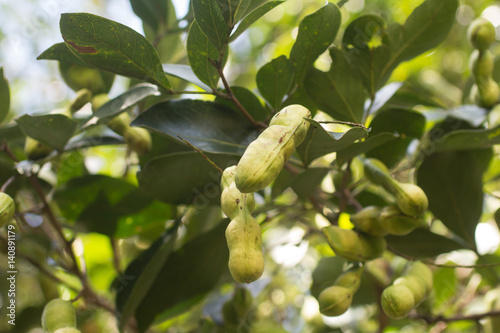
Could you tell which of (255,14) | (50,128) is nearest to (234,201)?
(255,14)

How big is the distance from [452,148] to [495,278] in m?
0.40

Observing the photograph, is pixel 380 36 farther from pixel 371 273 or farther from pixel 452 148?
pixel 371 273

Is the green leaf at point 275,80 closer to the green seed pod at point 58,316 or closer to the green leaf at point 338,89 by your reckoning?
the green leaf at point 338,89

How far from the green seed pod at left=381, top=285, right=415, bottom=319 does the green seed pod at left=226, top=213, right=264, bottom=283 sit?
0.22 metres

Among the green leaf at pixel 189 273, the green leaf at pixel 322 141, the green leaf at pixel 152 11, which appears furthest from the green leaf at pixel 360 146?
the green leaf at pixel 152 11

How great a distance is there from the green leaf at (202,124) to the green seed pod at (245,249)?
0.18m

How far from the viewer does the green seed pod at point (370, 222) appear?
66cm

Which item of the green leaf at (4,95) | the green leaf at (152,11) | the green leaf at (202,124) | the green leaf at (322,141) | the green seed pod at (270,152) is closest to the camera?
the green seed pod at (270,152)

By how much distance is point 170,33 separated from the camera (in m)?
1.02

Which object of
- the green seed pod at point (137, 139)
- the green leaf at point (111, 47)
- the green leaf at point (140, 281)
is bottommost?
the green leaf at point (140, 281)

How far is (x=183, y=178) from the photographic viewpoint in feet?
2.48

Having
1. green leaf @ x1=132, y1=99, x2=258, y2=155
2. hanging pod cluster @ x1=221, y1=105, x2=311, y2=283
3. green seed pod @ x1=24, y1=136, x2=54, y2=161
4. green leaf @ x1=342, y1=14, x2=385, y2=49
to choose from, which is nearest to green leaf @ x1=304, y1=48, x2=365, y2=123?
green leaf @ x1=342, y1=14, x2=385, y2=49

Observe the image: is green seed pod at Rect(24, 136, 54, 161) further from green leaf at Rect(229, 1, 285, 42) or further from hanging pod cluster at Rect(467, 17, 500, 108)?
hanging pod cluster at Rect(467, 17, 500, 108)

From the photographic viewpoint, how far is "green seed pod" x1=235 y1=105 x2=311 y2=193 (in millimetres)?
456
